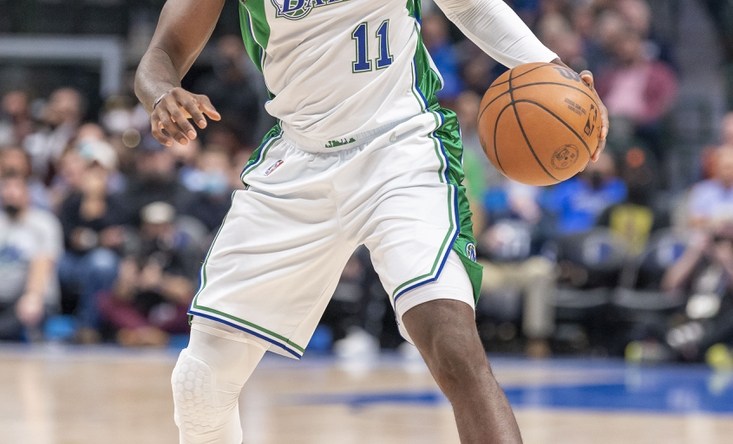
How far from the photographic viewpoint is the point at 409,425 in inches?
275

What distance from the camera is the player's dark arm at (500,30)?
4.18m

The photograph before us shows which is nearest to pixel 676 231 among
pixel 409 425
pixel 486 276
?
pixel 486 276

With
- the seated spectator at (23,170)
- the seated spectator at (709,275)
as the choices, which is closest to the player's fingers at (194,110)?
the seated spectator at (709,275)

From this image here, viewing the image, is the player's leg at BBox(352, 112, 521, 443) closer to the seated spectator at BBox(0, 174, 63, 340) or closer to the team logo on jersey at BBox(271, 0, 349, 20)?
the team logo on jersey at BBox(271, 0, 349, 20)

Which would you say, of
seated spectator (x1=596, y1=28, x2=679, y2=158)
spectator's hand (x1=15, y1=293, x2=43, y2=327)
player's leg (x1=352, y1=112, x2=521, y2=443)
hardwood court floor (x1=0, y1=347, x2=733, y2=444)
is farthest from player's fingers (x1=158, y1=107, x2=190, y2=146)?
seated spectator (x1=596, y1=28, x2=679, y2=158)

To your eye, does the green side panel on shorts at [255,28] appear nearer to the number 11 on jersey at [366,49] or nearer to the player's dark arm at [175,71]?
the player's dark arm at [175,71]

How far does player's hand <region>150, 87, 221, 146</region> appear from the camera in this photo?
3545 mm

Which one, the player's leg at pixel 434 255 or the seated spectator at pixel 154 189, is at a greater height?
the player's leg at pixel 434 255

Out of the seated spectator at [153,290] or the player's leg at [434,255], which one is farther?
the seated spectator at [153,290]

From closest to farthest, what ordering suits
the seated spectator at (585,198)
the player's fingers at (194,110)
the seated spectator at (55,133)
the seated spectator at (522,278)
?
the player's fingers at (194,110) → the seated spectator at (522,278) → the seated spectator at (585,198) → the seated spectator at (55,133)

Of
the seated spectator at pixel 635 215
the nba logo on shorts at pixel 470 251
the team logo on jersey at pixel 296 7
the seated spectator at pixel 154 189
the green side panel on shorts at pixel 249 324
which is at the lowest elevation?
the seated spectator at pixel 154 189

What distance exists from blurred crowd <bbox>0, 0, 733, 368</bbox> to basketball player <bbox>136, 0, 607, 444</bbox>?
713cm

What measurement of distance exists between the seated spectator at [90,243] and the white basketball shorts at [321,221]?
27.6 feet

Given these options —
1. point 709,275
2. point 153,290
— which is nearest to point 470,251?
point 709,275
